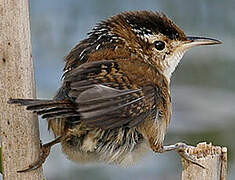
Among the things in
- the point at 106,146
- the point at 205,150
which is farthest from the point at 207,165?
the point at 106,146

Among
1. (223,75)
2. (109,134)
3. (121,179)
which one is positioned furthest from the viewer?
(223,75)

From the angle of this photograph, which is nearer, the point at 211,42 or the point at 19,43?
the point at 19,43

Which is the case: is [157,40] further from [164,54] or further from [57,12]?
[57,12]

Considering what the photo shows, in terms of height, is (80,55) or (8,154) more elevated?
(80,55)

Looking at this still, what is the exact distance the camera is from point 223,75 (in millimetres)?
5875

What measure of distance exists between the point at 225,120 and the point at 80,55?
3.74 meters

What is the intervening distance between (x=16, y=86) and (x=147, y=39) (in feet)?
2.10

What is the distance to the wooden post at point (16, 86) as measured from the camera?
175 centimetres

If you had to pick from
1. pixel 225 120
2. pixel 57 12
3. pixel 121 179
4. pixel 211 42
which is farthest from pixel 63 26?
pixel 211 42

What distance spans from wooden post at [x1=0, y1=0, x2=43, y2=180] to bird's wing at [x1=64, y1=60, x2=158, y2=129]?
147 mm

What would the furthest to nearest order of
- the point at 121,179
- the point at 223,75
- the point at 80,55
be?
the point at 223,75, the point at 121,179, the point at 80,55

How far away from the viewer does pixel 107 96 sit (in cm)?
176

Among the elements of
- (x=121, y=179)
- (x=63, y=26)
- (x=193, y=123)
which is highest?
(x=63, y=26)

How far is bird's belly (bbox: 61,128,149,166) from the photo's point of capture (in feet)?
6.44
